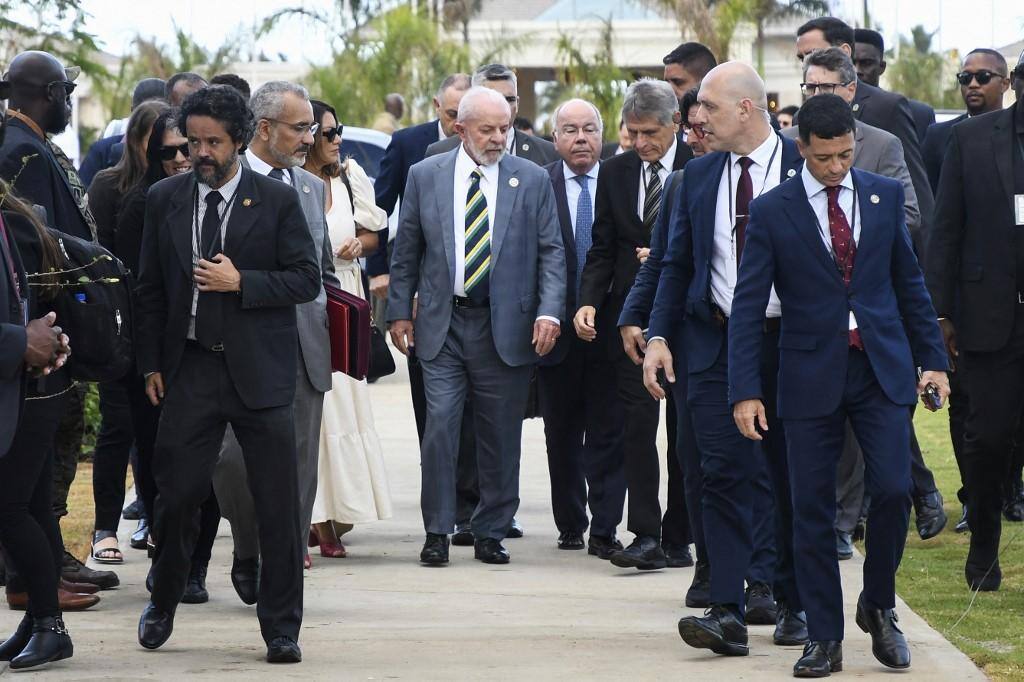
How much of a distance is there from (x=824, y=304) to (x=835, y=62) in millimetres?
3043

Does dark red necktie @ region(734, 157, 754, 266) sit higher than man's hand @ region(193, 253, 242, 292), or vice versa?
dark red necktie @ region(734, 157, 754, 266)

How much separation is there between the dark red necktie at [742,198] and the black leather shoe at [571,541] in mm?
2891

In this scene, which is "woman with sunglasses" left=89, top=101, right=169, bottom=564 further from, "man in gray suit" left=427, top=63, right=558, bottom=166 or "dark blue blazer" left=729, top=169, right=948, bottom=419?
"dark blue blazer" left=729, top=169, right=948, bottom=419

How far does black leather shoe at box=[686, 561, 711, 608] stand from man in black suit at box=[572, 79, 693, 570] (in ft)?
3.31

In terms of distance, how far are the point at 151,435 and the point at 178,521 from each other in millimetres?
1798

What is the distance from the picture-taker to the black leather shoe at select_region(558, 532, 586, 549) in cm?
998

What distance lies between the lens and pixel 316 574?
9.16 meters

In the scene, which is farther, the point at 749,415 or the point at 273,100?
the point at 273,100

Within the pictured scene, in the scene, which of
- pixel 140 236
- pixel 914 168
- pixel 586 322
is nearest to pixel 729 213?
pixel 586 322

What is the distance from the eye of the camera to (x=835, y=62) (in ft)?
31.4

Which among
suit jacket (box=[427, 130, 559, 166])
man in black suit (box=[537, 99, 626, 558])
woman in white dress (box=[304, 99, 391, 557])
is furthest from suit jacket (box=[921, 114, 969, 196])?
woman in white dress (box=[304, 99, 391, 557])

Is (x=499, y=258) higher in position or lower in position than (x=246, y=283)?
lower

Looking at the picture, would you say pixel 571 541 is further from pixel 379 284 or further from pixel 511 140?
pixel 511 140

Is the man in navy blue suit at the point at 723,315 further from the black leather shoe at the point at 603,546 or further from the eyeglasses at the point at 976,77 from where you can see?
the eyeglasses at the point at 976,77
